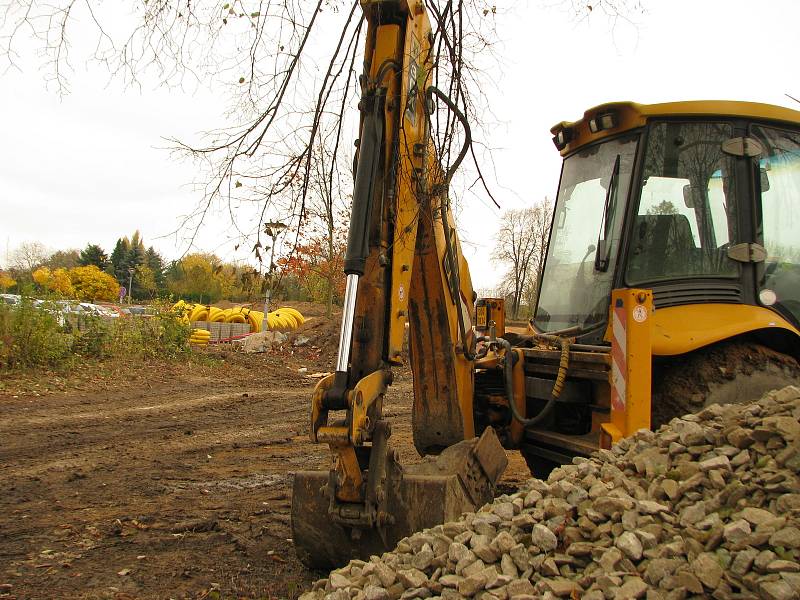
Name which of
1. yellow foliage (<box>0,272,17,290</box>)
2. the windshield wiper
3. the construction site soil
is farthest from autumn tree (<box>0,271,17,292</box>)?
the windshield wiper

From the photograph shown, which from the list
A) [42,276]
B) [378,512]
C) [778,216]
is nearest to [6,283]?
[42,276]

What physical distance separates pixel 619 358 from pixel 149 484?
387cm

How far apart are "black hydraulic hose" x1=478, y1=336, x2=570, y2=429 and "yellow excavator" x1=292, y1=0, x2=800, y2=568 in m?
0.02

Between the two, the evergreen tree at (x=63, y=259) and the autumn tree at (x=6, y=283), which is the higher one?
the evergreen tree at (x=63, y=259)

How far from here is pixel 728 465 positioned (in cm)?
303

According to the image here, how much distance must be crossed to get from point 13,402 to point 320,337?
9.25 meters

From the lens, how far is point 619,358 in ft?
13.3

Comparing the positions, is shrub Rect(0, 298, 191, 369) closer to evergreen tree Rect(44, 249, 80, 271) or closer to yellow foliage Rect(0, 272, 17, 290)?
yellow foliage Rect(0, 272, 17, 290)

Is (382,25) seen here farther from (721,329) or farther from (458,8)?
(721,329)

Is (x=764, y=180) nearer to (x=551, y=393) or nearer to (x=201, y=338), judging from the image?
(x=551, y=393)

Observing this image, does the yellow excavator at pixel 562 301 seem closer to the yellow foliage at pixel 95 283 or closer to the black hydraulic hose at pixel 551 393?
the black hydraulic hose at pixel 551 393

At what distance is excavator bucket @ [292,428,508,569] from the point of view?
354cm

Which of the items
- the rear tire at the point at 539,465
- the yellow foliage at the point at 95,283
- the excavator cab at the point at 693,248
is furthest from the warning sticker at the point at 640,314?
the yellow foliage at the point at 95,283

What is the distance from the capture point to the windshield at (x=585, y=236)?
15.5 feet
